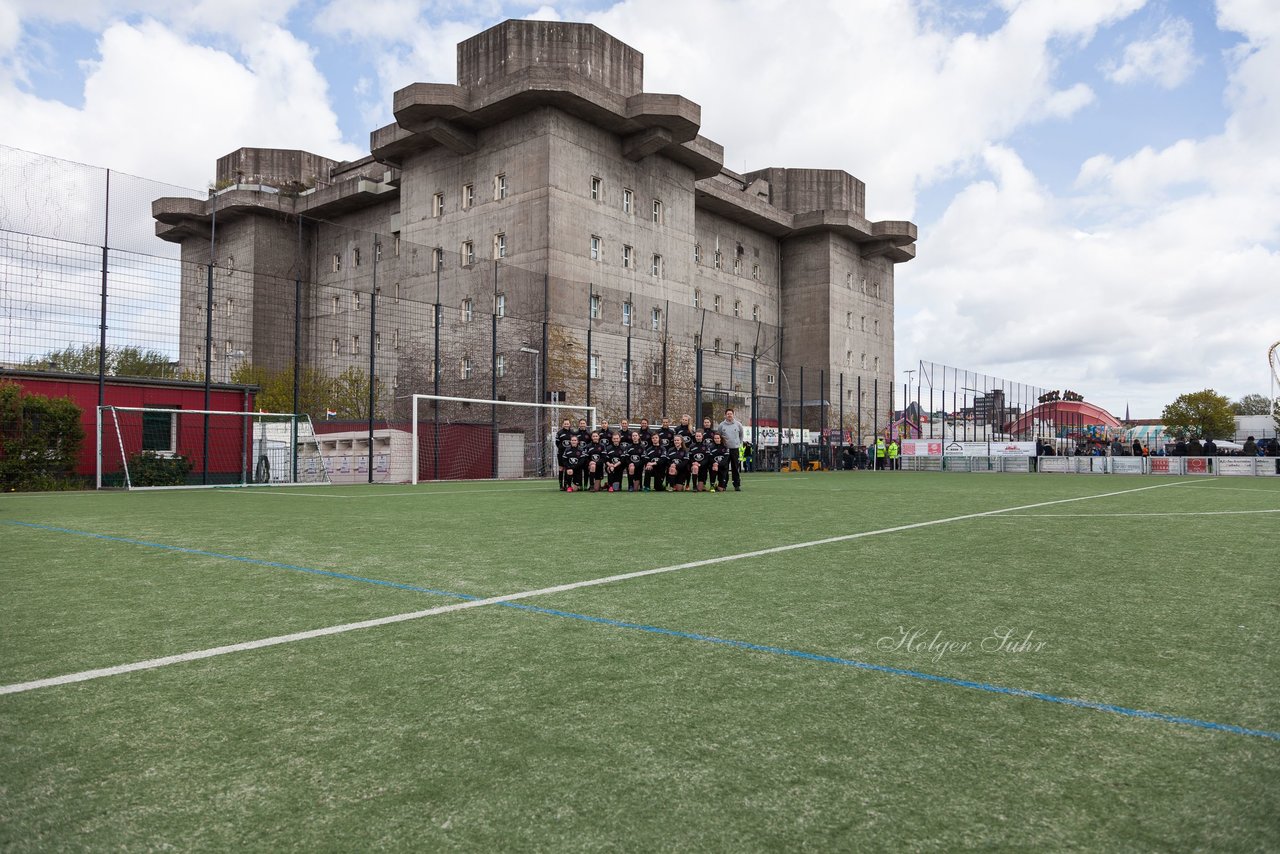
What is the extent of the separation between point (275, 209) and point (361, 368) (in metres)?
30.8

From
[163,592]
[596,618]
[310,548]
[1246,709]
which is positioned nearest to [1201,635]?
[1246,709]

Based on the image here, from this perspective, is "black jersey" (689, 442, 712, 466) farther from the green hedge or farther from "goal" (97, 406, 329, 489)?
the green hedge

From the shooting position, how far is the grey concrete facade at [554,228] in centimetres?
2998

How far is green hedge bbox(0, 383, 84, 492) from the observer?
16219mm

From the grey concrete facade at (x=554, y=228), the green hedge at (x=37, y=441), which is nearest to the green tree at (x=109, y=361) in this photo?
the green hedge at (x=37, y=441)

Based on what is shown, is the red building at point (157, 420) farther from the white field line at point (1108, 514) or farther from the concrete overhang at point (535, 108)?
the concrete overhang at point (535, 108)

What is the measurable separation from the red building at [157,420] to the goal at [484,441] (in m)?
4.71

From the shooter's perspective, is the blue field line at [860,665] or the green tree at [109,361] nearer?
the blue field line at [860,665]

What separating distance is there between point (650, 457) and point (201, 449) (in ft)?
37.2

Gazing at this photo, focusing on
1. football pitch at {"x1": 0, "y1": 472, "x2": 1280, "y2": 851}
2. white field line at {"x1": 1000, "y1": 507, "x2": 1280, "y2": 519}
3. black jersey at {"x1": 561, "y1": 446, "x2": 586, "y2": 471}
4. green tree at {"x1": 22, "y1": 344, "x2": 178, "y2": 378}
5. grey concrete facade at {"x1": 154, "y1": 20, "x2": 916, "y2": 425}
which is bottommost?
football pitch at {"x1": 0, "y1": 472, "x2": 1280, "y2": 851}

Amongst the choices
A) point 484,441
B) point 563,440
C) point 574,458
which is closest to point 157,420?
→ point 484,441

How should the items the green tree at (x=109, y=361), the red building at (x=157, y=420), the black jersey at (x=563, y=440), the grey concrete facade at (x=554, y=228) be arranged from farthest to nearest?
the grey concrete facade at (x=554, y=228) < the red building at (x=157, y=420) < the green tree at (x=109, y=361) < the black jersey at (x=563, y=440)

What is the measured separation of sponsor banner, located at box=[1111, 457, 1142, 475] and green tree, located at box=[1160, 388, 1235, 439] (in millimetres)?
56185

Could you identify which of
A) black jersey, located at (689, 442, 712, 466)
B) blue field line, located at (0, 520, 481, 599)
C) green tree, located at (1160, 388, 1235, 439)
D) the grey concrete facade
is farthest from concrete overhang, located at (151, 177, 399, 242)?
green tree, located at (1160, 388, 1235, 439)
